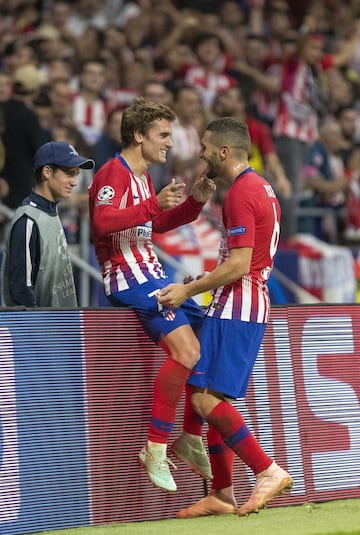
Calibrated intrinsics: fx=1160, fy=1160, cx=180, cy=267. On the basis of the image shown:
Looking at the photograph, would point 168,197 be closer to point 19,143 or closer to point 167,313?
point 167,313

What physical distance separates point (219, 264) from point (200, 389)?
0.75m

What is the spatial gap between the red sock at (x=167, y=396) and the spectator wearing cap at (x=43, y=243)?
2.80ft

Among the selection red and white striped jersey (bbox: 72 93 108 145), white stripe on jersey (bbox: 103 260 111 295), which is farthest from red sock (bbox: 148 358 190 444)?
red and white striped jersey (bbox: 72 93 108 145)

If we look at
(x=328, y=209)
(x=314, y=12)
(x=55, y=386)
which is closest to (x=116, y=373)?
(x=55, y=386)

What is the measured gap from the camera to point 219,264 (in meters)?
6.86

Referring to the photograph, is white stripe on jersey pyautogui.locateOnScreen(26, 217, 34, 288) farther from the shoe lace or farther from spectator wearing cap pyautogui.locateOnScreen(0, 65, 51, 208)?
spectator wearing cap pyautogui.locateOnScreen(0, 65, 51, 208)

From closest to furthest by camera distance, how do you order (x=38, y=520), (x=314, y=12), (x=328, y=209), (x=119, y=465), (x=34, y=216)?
(x=38, y=520), (x=119, y=465), (x=34, y=216), (x=328, y=209), (x=314, y=12)

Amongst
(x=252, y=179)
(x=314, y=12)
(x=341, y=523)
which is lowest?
(x=341, y=523)

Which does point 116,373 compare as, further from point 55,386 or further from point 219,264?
point 219,264

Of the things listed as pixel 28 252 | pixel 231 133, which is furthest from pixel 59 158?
pixel 231 133

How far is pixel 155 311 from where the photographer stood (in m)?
6.82

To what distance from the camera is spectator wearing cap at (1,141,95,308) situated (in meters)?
7.13

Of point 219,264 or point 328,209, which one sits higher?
point 328,209

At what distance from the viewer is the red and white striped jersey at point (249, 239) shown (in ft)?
21.7
